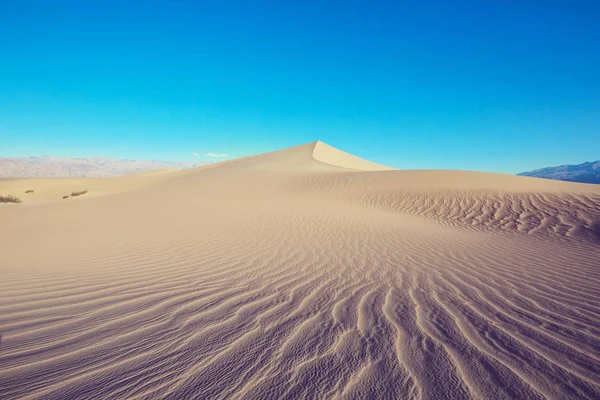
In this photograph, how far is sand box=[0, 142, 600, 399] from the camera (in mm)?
1901

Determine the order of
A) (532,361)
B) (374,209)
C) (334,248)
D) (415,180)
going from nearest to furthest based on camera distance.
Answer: (532,361)
(334,248)
(374,209)
(415,180)

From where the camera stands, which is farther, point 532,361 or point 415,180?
point 415,180

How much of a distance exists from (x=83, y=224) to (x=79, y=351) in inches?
329

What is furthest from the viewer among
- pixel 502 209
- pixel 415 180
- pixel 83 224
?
pixel 415 180

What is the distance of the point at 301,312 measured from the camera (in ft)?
9.82

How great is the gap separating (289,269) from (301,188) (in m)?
12.4

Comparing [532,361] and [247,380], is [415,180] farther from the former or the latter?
[247,380]

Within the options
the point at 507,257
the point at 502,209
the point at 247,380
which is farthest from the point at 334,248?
the point at 502,209

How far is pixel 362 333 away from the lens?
254cm

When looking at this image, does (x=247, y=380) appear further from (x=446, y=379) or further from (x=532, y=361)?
(x=532, y=361)

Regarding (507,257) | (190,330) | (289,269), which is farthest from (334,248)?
(190,330)

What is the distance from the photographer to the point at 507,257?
212 inches

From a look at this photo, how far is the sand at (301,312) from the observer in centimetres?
190

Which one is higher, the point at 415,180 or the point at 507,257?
the point at 415,180
